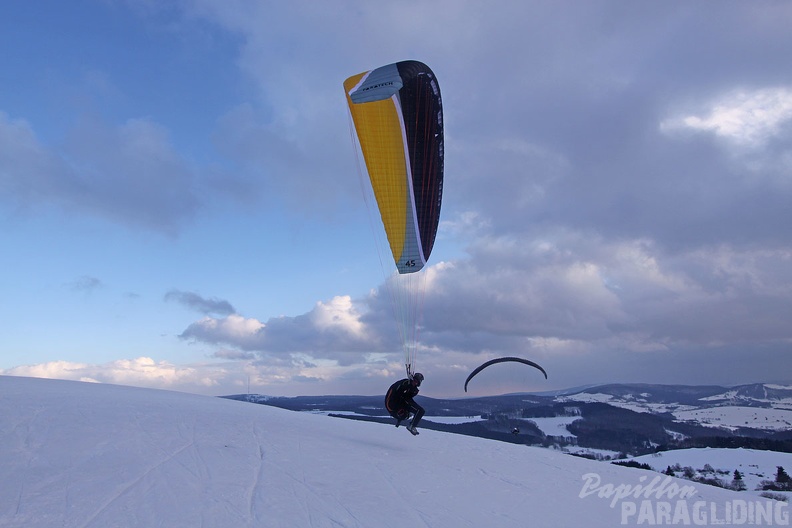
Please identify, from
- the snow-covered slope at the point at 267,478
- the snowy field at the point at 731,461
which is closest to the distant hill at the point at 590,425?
the snowy field at the point at 731,461

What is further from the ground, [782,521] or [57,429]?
[57,429]

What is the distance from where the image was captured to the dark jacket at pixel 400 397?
12156 mm

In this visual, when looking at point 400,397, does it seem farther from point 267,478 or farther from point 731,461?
point 731,461

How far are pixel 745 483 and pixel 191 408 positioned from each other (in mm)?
66868

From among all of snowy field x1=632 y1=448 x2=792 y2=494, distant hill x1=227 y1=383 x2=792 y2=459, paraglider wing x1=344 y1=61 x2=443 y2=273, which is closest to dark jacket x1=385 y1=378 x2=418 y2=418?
paraglider wing x1=344 y1=61 x2=443 y2=273

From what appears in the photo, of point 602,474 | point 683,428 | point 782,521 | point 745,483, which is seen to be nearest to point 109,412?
point 602,474

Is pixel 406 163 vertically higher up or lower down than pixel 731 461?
higher up

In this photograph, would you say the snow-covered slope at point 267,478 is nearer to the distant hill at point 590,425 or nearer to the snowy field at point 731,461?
the snowy field at point 731,461

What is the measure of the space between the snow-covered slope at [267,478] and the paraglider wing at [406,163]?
5.48 meters

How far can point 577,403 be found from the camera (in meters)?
186

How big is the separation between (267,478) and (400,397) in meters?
4.34

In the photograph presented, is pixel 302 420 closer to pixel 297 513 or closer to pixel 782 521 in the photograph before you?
pixel 297 513

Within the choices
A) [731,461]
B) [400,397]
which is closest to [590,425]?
[731,461]

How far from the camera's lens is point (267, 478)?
8617 mm
